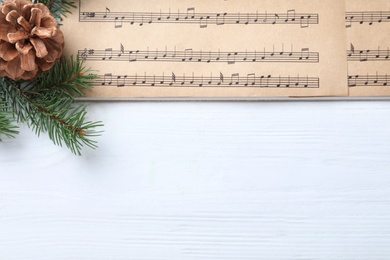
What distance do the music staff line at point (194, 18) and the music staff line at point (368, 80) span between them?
0.34ft

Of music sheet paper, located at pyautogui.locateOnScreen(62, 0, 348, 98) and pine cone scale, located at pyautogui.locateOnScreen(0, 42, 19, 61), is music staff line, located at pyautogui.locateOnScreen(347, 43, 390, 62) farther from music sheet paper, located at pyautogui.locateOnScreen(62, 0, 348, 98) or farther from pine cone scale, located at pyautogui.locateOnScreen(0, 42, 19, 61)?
pine cone scale, located at pyautogui.locateOnScreen(0, 42, 19, 61)

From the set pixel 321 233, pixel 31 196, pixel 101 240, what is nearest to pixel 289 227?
pixel 321 233

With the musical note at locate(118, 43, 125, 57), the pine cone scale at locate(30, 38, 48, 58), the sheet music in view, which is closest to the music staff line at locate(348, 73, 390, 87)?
the sheet music

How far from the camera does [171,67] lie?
0.73 m

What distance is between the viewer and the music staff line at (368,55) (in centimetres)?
72

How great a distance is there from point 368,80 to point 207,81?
243mm

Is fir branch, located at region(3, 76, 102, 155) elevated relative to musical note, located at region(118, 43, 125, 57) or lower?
lower

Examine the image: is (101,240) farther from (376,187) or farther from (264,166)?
(376,187)

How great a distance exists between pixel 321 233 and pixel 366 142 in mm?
155

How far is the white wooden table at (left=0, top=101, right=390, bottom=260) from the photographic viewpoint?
731 millimetres

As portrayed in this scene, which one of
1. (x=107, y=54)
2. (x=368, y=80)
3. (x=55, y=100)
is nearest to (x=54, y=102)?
(x=55, y=100)

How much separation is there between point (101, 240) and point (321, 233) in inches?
13.3

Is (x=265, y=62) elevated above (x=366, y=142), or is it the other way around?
(x=265, y=62)

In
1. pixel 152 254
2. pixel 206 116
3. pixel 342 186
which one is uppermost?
pixel 206 116
